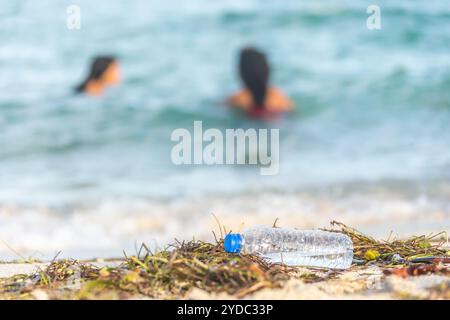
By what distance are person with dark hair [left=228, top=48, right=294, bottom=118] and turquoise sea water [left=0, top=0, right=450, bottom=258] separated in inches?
6.5

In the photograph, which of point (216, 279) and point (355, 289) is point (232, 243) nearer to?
point (216, 279)

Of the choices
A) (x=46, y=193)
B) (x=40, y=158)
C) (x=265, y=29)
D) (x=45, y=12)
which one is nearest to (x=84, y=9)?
(x=45, y=12)

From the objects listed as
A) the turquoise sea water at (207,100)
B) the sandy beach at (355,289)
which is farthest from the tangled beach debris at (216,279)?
the turquoise sea water at (207,100)

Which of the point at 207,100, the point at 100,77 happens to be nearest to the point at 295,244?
the point at 207,100

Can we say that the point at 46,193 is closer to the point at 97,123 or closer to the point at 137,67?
the point at 97,123

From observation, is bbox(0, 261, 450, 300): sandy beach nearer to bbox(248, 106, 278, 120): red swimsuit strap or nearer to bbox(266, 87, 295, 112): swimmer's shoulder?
bbox(248, 106, 278, 120): red swimsuit strap

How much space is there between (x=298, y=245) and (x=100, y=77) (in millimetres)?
7854

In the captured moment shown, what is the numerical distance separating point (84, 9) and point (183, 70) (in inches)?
94.2

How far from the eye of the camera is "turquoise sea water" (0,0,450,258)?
606 centimetres

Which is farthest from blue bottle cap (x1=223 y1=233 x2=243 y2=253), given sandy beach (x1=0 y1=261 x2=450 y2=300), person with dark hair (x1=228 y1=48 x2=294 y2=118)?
person with dark hair (x1=228 y1=48 x2=294 y2=118)

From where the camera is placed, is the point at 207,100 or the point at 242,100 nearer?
the point at 242,100

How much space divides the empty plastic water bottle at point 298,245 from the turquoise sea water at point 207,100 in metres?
1.88

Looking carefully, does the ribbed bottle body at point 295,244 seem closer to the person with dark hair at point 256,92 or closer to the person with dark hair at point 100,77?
the person with dark hair at point 256,92

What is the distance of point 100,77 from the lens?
1007cm
